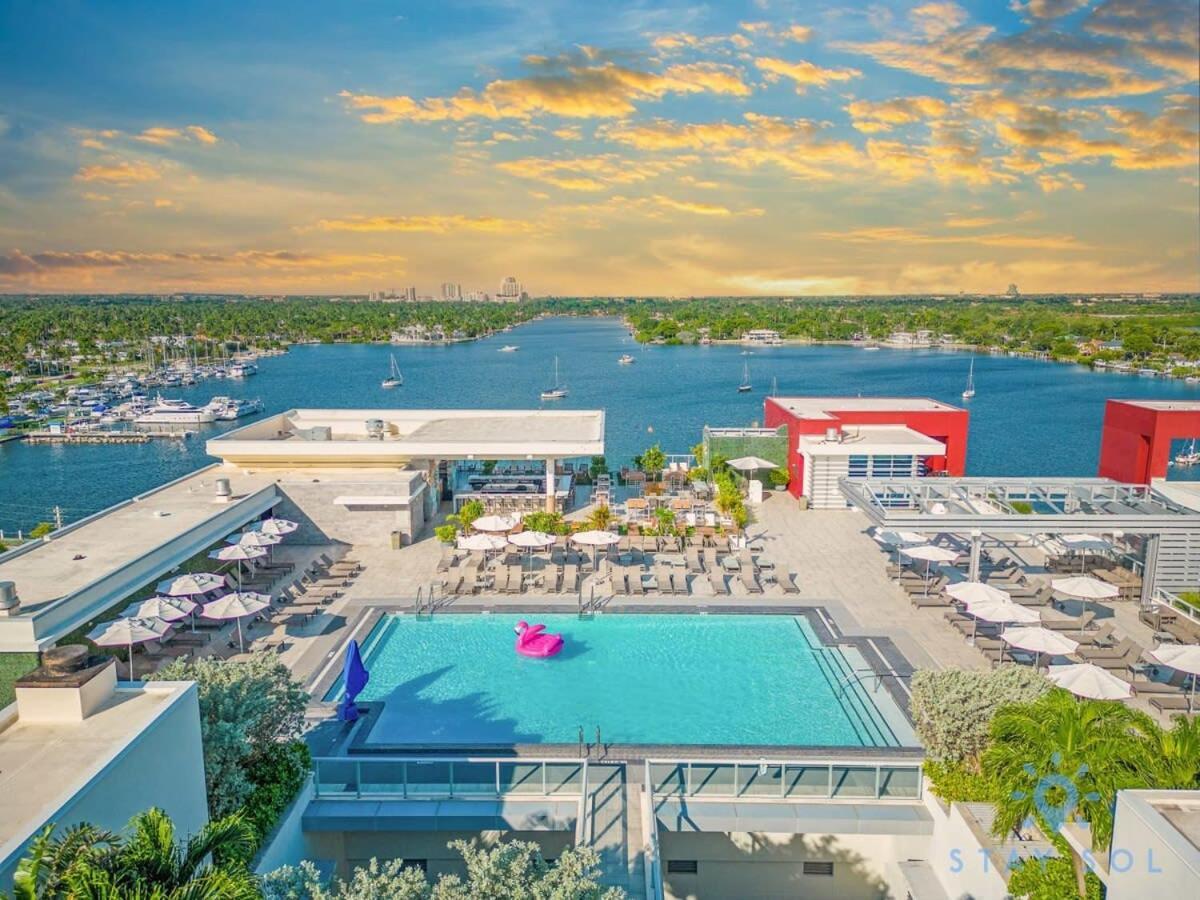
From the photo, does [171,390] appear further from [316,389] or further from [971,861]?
[971,861]

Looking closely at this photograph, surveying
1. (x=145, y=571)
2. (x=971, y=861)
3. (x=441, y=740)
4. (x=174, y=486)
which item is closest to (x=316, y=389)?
(x=174, y=486)

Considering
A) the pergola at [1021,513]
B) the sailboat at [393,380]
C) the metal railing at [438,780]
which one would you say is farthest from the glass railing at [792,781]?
the sailboat at [393,380]

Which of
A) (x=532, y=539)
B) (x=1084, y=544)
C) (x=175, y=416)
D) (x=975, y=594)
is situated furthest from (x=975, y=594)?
(x=175, y=416)

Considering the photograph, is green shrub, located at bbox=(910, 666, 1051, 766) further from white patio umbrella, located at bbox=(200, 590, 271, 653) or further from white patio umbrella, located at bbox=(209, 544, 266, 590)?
white patio umbrella, located at bbox=(209, 544, 266, 590)

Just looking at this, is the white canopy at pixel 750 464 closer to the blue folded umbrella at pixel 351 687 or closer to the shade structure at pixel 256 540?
the shade structure at pixel 256 540

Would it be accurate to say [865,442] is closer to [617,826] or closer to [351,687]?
[351,687]

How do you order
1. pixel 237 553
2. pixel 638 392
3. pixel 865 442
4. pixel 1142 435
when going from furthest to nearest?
pixel 638 392
pixel 865 442
pixel 1142 435
pixel 237 553
